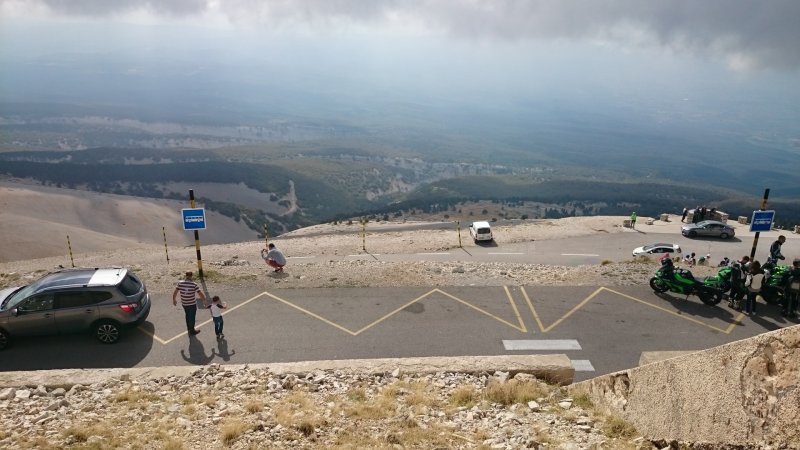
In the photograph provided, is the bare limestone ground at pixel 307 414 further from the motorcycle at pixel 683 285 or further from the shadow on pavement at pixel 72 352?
the motorcycle at pixel 683 285

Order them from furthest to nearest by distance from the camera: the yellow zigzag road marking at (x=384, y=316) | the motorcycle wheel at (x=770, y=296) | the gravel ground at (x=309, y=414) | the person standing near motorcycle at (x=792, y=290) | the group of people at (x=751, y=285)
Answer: the motorcycle wheel at (x=770, y=296), the group of people at (x=751, y=285), the person standing near motorcycle at (x=792, y=290), the yellow zigzag road marking at (x=384, y=316), the gravel ground at (x=309, y=414)

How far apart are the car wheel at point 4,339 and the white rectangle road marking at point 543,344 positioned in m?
13.4

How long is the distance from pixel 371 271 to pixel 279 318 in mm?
5270

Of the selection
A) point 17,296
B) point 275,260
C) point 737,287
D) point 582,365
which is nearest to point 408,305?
point 582,365

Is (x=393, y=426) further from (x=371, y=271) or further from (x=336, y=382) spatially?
(x=371, y=271)

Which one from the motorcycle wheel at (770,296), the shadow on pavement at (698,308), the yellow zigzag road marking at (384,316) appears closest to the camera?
the yellow zigzag road marking at (384,316)

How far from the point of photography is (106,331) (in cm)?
1323

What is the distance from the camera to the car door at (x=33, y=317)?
41.7 ft

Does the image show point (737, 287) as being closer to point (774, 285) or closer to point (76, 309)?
point (774, 285)

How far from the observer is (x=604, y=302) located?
54.2 ft

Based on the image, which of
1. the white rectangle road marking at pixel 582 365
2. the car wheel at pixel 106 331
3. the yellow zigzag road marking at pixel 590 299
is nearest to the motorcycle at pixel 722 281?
the yellow zigzag road marking at pixel 590 299

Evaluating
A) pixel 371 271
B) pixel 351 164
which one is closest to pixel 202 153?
pixel 351 164

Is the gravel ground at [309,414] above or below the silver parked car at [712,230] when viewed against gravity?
above

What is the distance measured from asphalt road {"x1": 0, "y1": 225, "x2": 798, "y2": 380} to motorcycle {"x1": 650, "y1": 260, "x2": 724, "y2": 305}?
274 mm
